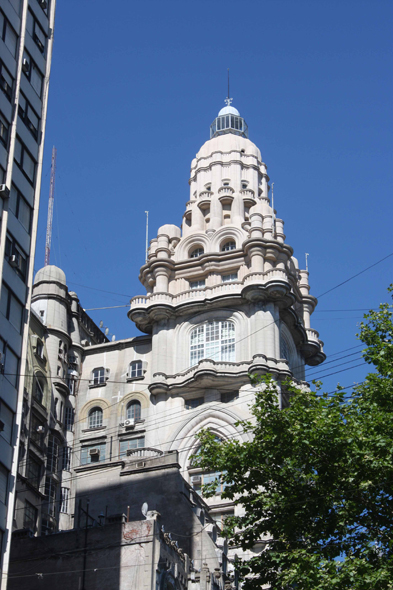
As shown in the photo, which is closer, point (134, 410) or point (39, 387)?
point (39, 387)

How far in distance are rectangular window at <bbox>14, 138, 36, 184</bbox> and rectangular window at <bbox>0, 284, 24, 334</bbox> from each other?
22.1 ft

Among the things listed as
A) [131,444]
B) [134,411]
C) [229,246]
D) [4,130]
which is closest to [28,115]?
[4,130]

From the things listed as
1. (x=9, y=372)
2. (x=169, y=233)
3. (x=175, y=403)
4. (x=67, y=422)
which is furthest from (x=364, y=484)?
(x=169, y=233)

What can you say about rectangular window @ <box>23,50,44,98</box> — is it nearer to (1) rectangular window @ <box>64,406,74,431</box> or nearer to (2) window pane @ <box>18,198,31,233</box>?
(2) window pane @ <box>18,198,31,233</box>

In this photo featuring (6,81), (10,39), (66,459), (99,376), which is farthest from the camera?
(99,376)

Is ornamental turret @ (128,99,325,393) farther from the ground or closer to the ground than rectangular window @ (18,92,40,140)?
farther from the ground

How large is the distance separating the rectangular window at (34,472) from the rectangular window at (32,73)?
33.6 m

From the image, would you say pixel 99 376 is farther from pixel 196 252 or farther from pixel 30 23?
pixel 30 23

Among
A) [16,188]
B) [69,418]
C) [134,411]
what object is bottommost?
[16,188]

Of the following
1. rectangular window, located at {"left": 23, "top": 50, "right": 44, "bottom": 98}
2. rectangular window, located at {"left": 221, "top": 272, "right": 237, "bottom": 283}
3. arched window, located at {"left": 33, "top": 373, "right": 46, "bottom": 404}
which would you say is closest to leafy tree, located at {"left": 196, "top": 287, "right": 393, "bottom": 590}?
rectangular window, located at {"left": 23, "top": 50, "right": 44, "bottom": 98}

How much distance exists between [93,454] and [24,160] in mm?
40628

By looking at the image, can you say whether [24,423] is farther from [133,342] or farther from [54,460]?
[133,342]

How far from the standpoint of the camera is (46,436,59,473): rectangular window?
81.8 meters

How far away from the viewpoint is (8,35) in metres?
51.3
